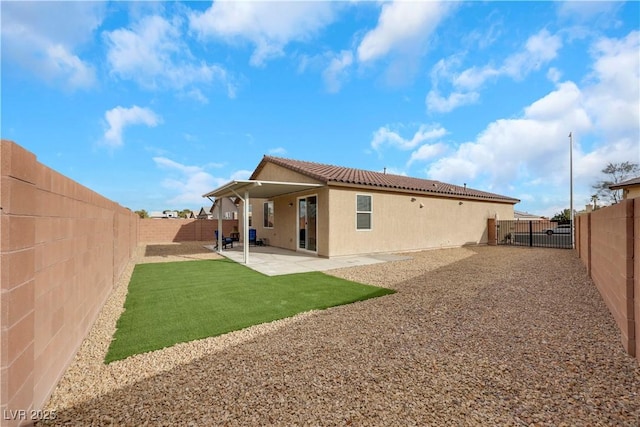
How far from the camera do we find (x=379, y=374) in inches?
121

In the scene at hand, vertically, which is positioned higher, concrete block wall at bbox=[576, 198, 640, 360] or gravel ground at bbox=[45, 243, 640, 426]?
concrete block wall at bbox=[576, 198, 640, 360]

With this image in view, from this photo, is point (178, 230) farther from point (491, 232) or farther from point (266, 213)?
point (491, 232)

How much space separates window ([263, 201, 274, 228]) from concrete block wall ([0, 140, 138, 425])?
12.8 m

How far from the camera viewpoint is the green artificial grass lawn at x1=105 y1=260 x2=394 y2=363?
4280mm

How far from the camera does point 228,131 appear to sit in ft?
58.9

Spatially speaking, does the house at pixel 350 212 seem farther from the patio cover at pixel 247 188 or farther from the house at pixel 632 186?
the house at pixel 632 186

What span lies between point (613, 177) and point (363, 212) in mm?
33607

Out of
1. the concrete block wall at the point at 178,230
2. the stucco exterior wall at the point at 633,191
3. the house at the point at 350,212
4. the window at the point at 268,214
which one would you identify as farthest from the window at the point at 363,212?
the stucco exterior wall at the point at 633,191

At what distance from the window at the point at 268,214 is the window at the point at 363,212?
624 cm

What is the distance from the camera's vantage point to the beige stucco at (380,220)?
38.9 feet

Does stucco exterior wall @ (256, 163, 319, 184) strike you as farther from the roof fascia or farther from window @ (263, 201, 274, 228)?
window @ (263, 201, 274, 228)

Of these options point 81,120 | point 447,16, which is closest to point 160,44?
point 81,120

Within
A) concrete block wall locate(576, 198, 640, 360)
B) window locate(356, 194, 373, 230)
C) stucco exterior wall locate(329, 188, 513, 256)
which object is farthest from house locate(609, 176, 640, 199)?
concrete block wall locate(576, 198, 640, 360)

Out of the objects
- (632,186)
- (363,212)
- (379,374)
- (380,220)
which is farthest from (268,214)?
(632,186)
